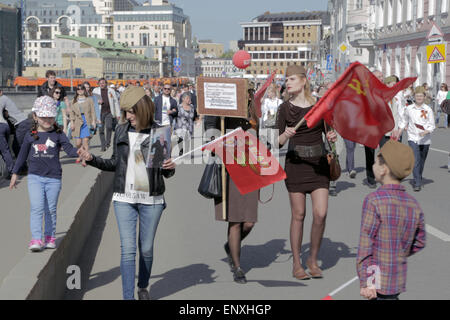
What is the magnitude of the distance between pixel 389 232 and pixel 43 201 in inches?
141

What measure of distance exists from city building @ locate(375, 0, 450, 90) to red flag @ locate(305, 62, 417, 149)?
32342 millimetres

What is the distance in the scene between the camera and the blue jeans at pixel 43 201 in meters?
6.60

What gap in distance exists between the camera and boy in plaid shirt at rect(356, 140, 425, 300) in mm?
4145

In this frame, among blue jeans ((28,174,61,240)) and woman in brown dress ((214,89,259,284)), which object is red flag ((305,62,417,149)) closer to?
woman in brown dress ((214,89,259,284))

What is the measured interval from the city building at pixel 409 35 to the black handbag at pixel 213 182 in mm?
32210

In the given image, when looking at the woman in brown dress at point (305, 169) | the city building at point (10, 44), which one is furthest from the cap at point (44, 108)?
the city building at point (10, 44)

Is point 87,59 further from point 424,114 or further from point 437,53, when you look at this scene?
point 424,114

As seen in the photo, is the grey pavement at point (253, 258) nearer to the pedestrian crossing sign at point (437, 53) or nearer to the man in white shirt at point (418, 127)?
the man in white shirt at point (418, 127)

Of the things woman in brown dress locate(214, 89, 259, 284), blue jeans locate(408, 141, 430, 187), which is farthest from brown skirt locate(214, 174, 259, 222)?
blue jeans locate(408, 141, 430, 187)

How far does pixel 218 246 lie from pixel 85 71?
182m

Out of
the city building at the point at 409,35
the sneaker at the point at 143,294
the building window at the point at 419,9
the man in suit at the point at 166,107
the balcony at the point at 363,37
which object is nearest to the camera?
the sneaker at the point at 143,294
